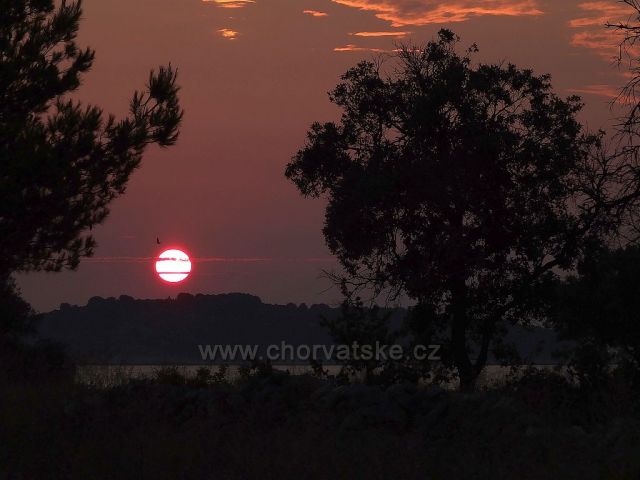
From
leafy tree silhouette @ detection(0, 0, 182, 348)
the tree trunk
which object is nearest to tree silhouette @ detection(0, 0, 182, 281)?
leafy tree silhouette @ detection(0, 0, 182, 348)

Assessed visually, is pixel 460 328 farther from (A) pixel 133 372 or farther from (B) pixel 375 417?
(B) pixel 375 417

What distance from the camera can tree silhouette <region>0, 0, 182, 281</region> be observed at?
21953 millimetres

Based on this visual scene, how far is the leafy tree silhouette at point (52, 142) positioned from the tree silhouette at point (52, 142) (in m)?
0.02

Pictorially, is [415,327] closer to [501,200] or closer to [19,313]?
[501,200]

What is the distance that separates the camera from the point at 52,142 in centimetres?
2217

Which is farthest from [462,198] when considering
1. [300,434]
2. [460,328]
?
[300,434]

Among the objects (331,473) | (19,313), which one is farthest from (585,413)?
(19,313)

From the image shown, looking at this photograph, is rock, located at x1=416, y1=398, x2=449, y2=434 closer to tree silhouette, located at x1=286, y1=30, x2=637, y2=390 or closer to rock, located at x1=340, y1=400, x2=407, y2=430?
rock, located at x1=340, y1=400, x2=407, y2=430

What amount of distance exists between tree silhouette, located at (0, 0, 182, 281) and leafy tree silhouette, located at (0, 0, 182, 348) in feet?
0.08

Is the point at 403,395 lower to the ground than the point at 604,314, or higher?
lower

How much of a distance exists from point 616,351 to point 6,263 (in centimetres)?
1506

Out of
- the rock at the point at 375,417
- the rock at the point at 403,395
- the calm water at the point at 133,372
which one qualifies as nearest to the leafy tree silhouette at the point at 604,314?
the calm water at the point at 133,372

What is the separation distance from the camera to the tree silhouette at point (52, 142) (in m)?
22.0

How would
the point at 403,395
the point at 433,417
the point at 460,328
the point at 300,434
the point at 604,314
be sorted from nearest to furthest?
1. the point at 300,434
2. the point at 433,417
3. the point at 403,395
4. the point at 604,314
5. the point at 460,328
